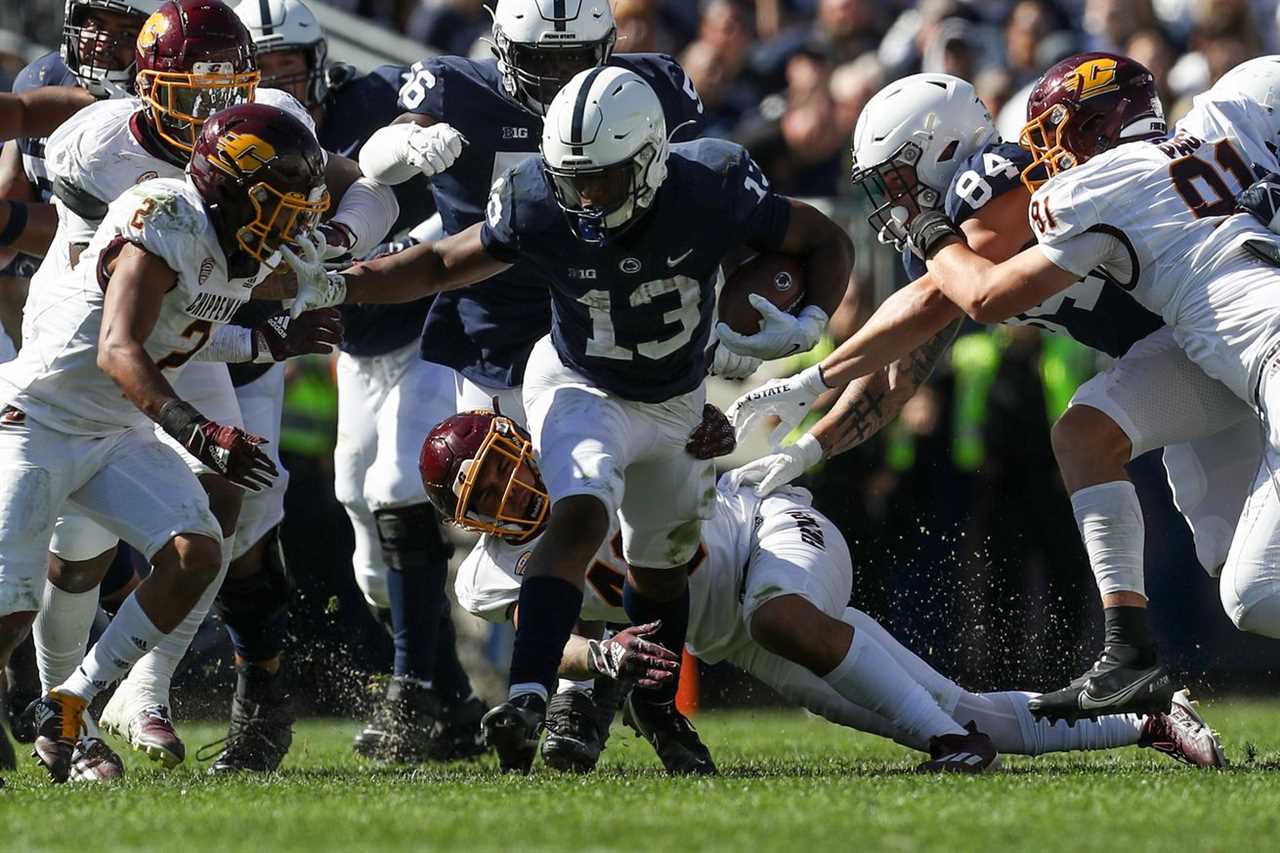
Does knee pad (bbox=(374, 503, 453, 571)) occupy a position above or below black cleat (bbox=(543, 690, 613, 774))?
above

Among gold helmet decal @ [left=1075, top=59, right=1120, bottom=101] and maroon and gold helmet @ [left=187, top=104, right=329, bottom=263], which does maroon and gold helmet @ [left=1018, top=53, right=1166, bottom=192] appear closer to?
gold helmet decal @ [left=1075, top=59, right=1120, bottom=101]

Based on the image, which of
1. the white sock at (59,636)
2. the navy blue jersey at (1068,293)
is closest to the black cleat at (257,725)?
the white sock at (59,636)

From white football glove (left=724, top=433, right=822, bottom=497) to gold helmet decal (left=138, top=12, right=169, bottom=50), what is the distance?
2.02 metres

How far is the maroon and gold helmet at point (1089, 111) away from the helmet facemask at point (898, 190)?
0.37 metres

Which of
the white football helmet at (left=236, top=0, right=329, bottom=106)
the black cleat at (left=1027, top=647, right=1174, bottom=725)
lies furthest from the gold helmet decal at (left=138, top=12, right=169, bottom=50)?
the black cleat at (left=1027, top=647, right=1174, bottom=725)

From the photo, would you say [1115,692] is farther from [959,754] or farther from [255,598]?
[255,598]

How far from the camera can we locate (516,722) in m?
4.91

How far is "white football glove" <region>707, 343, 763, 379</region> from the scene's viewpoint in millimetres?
5457

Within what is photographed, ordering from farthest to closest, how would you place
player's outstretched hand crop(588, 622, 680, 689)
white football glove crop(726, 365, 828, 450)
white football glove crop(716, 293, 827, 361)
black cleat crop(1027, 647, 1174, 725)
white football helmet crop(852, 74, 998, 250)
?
white football glove crop(726, 365, 828, 450), white football helmet crop(852, 74, 998, 250), white football glove crop(716, 293, 827, 361), black cleat crop(1027, 647, 1174, 725), player's outstretched hand crop(588, 622, 680, 689)

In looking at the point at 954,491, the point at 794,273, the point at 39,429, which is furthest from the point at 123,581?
the point at 954,491

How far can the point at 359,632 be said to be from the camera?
840cm

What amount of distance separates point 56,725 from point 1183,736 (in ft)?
9.59

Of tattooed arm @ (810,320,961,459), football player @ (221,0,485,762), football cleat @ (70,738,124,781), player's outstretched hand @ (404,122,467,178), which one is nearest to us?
football cleat @ (70,738,124,781)

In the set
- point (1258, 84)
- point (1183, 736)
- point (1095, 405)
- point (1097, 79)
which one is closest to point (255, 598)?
point (1095, 405)
